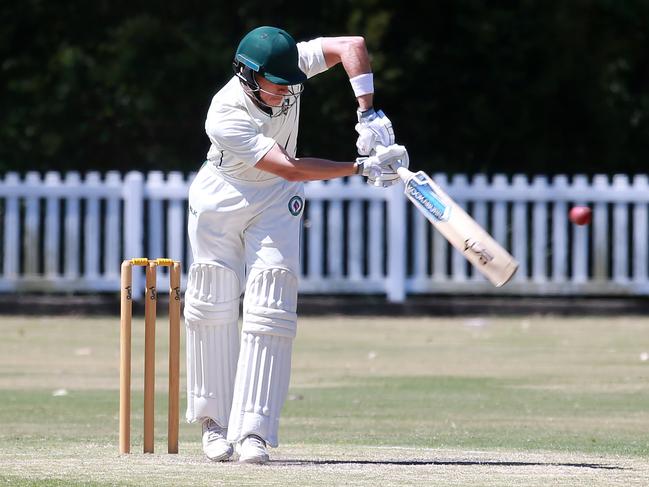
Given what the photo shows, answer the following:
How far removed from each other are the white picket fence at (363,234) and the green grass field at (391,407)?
52cm

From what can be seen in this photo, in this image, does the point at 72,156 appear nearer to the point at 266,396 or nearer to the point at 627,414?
the point at 627,414

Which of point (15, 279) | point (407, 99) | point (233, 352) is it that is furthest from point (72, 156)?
point (233, 352)

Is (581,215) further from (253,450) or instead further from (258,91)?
(253,450)

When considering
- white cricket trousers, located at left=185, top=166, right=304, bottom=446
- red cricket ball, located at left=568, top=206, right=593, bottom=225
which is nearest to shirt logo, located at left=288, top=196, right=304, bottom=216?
A: white cricket trousers, located at left=185, top=166, right=304, bottom=446

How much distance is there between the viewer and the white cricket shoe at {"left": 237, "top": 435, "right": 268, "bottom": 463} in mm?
6238

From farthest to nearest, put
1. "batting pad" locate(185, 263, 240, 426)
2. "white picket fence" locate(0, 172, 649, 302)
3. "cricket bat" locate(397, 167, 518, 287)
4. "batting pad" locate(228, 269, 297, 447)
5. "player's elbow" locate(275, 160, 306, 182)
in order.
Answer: "white picket fence" locate(0, 172, 649, 302), "batting pad" locate(185, 263, 240, 426), "batting pad" locate(228, 269, 297, 447), "player's elbow" locate(275, 160, 306, 182), "cricket bat" locate(397, 167, 518, 287)

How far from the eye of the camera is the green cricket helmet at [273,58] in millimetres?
6223

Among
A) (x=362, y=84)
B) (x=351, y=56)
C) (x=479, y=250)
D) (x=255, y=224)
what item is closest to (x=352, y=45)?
(x=351, y=56)

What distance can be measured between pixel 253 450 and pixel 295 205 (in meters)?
0.94

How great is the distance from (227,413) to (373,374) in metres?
4.34

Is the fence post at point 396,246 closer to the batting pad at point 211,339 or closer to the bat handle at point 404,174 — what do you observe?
the batting pad at point 211,339

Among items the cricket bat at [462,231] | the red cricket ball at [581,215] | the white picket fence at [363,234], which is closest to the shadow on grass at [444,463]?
the cricket bat at [462,231]

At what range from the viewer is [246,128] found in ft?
20.6

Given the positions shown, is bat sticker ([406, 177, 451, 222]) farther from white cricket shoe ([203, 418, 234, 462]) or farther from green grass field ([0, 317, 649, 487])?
white cricket shoe ([203, 418, 234, 462])
